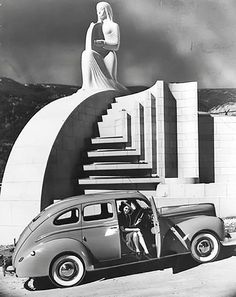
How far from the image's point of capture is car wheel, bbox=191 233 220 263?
324cm

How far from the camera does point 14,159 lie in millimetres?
5352

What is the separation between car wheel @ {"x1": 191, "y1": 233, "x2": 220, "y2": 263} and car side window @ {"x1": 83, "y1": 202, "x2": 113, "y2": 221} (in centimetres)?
82

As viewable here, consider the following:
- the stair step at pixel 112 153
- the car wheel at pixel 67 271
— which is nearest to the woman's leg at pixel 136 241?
the car wheel at pixel 67 271

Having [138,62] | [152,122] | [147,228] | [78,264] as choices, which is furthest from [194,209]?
[152,122]

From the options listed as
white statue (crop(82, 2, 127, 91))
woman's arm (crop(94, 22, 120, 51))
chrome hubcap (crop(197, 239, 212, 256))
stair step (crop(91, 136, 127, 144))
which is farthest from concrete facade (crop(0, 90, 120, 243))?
chrome hubcap (crop(197, 239, 212, 256))

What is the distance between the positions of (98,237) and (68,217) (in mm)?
329

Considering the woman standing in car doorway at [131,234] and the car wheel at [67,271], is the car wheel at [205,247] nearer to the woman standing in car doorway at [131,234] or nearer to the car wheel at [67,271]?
the woman standing in car doorway at [131,234]

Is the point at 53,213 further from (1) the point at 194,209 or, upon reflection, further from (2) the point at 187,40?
(2) the point at 187,40

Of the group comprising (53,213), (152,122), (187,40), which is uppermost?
(187,40)

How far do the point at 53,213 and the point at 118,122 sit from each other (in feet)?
10.5

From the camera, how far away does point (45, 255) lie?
9.44 ft

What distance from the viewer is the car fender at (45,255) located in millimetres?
2863

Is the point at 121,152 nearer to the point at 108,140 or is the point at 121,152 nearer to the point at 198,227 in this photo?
the point at 108,140

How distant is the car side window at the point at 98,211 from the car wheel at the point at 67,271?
1.25 ft
